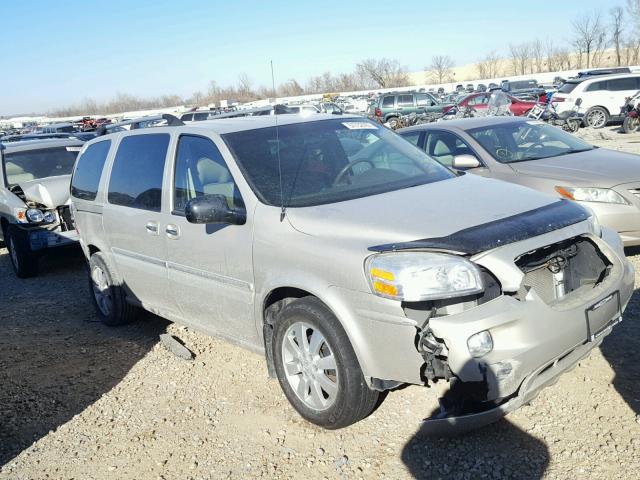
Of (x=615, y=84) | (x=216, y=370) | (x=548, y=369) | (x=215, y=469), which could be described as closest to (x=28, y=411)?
(x=216, y=370)

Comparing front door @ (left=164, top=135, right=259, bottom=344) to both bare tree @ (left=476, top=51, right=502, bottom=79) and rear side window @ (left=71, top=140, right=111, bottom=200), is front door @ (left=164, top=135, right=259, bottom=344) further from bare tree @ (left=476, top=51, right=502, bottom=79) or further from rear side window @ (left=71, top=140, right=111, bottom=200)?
bare tree @ (left=476, top=51, right=502, bottom=79)

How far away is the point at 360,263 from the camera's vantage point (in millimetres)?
3139

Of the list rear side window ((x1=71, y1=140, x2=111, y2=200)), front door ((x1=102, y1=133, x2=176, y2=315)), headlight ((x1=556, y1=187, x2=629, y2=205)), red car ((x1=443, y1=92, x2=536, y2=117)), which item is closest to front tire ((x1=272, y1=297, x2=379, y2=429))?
front door ((x1=102, y1=133, x2=176, y2=315))

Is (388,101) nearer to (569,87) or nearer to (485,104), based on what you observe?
(485,104)

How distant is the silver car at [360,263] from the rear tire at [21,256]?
11.8 feet

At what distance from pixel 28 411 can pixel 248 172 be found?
89.9 inches

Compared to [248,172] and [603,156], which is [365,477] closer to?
[248,172]

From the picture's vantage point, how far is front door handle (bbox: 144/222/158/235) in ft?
15.1

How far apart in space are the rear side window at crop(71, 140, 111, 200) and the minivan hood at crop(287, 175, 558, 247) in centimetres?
275

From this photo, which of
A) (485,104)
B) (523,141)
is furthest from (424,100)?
(523,141)

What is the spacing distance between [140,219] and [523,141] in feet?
14.8

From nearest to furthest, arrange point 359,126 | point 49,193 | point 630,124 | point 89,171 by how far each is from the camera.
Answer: point 359,126 → point 89,171 → point 49,193 → point 630,124

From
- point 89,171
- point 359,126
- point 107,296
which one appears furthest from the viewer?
point 89,171

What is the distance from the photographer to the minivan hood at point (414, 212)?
3.22m
